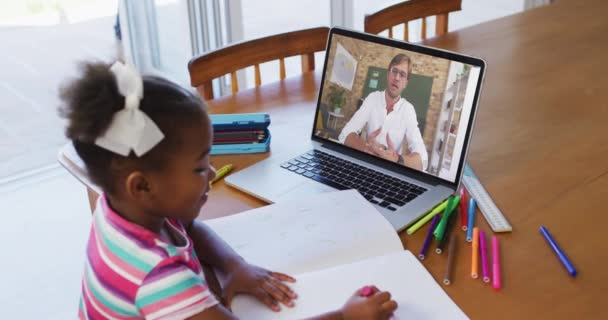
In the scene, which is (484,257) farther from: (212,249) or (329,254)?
(212,249)

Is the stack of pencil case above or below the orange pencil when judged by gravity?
A: above

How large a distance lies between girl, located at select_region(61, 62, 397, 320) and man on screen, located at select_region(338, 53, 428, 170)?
0.41 meters

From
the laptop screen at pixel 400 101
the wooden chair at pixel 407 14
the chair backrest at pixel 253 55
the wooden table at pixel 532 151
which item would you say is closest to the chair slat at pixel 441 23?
the wooden chair at pixel 407 14

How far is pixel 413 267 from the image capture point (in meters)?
1.02

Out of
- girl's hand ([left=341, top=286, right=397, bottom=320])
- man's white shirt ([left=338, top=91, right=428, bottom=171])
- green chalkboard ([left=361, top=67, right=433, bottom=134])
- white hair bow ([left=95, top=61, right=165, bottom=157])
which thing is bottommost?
girl's hand ([left=341, top=286, right=397, bottom=320])

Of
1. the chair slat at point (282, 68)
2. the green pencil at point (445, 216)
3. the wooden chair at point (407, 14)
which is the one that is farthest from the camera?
the wooden chair at point (407, 14)

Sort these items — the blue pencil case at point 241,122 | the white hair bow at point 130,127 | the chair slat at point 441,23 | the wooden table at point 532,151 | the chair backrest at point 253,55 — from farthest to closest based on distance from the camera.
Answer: the chair slat at point 441,23 → the chair backrest at point 253,55 → the blue pencil case at point 241,122 → the wooden table at point 532,151 → the white hair bow at point 130,127

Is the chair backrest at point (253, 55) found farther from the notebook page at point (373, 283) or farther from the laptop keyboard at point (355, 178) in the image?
the notebook page at point (373, 283)

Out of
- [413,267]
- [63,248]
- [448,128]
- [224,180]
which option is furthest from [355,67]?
[63,248]

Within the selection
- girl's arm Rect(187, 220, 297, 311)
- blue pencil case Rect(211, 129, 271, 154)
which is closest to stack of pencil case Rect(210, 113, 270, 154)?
blue pencil case Rect(211, 129, 271, 154)

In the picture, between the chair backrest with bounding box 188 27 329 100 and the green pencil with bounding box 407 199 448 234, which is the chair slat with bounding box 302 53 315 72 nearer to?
the chair backrest with bounding box 188 27 329 100

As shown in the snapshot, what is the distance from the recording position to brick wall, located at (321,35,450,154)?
3.90ft

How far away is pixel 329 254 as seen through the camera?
1051 millimetres

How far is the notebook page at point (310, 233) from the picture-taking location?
41.2 inches
